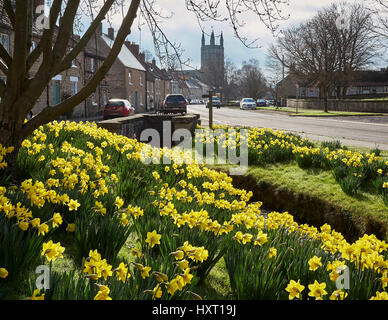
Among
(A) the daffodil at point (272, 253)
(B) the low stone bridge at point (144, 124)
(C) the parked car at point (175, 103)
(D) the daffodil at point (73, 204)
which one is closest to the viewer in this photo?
(A) the daffodil at point (272, 253)

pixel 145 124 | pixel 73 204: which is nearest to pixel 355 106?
pixel 145 124

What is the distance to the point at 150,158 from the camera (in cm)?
711

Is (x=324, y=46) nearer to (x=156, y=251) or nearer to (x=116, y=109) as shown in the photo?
(x=116, y=109)

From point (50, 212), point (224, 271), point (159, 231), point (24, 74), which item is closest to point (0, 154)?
point (24, 74)

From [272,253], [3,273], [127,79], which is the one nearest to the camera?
[3,273]

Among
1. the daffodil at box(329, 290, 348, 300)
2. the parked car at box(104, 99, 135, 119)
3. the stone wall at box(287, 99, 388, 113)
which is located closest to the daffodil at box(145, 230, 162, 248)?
the daffodil at box(329, 290, 348, 300)

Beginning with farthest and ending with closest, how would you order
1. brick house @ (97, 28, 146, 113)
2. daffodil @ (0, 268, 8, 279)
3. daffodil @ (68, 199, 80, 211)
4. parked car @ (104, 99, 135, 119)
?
brick house @ (97, 28, 146, 113), parked car @ (104, 99, 135, 119), daffodil @ (68, 199, 80, 211), daffodil @ (0, 268, 8, 279)

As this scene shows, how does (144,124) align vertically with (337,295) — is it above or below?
above

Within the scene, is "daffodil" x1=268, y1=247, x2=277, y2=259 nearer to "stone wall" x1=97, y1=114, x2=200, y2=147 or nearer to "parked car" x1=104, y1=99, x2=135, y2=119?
"stone wall" x1=97, y1=114, x2=200, y2=147

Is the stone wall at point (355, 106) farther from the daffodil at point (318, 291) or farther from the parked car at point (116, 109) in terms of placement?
the daffodil at point (318, 291)

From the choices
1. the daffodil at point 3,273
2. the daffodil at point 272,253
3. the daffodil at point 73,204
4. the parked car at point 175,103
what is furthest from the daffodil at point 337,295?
the parked car at point 175,103

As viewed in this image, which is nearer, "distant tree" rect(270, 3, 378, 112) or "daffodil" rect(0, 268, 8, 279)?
"daffodil" rect(0, 268, 8, 279)

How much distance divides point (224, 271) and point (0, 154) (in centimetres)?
280
